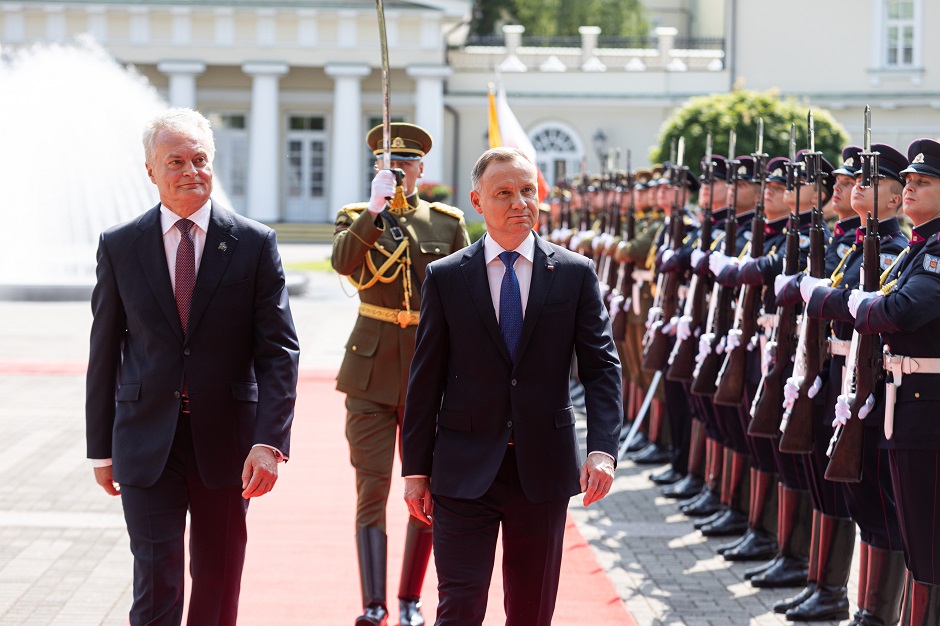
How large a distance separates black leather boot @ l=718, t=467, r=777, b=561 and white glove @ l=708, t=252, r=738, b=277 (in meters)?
1.05

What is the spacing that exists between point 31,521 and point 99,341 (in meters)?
3.56

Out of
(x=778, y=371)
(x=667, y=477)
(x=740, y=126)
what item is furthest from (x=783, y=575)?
(x=740, y=126)

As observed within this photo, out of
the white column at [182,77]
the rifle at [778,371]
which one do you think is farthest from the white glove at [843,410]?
the white column at [182,77]

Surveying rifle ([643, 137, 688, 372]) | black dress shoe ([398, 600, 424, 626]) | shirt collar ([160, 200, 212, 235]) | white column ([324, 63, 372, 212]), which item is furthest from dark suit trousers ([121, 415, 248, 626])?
white column ([324, 63, 372, 212])

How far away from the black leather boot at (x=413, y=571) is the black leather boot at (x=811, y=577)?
158 cm

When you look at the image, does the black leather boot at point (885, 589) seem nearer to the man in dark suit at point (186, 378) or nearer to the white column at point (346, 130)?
the man in dark suit at point (186, 378)

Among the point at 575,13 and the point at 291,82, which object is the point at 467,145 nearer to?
the point at 291,82

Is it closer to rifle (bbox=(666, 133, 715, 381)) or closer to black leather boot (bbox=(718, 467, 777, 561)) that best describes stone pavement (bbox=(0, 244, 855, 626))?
black leather boot (bbox=(718, 467, 777, 561))

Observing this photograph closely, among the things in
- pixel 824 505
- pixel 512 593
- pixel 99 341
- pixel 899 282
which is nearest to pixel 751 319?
pixel 824 505

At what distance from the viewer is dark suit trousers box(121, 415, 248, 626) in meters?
4.11

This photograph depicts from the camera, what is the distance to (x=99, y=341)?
166 inches

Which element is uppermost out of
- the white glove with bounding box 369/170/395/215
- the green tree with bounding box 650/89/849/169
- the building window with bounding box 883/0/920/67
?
the building window with bounding box 883/0/920/67

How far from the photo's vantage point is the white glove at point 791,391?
223 inches

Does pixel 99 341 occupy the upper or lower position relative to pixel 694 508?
upper
